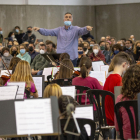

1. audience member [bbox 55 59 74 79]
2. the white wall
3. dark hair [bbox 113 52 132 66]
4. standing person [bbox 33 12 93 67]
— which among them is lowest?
audience member [bbox 55 59 74 79]

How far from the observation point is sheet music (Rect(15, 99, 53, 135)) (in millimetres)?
2057

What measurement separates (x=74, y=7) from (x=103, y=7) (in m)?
1.79

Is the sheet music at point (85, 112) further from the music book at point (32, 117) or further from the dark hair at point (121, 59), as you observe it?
the dark hair at point (121, 59)

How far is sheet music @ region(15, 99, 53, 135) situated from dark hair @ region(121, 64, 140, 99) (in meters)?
0.81

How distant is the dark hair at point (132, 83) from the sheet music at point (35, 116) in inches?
32.0

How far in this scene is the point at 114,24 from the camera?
14898mm

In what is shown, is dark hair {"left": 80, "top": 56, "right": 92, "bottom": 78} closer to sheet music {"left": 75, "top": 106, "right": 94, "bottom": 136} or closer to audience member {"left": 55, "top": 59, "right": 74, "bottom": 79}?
audience member {"left": 55, "top": 59, "right": 74, "bottom": 79}

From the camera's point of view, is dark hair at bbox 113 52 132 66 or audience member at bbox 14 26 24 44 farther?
audience member at bbox 14 26 24 44

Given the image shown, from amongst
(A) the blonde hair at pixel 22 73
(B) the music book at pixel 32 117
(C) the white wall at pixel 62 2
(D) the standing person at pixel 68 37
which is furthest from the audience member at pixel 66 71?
(C) the white wall at pixel 62 2

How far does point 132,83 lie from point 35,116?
940 mm

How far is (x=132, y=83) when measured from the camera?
2484 millimetres

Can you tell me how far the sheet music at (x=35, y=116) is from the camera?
81.0 inches

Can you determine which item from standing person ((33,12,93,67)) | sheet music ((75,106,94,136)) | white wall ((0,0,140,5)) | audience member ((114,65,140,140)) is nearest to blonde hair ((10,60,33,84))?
sheet music ((75,106,94,136))

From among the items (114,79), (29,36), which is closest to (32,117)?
(114,79)
